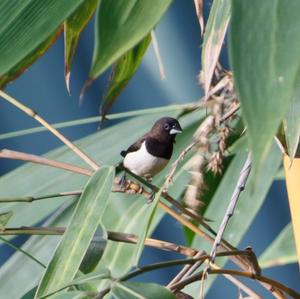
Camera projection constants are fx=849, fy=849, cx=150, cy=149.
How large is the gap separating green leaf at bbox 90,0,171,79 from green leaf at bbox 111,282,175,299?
0.12m

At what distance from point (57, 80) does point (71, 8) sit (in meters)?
1.23

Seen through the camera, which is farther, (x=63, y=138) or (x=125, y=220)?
(x=125, y=220)

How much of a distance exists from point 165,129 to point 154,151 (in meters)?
0.04

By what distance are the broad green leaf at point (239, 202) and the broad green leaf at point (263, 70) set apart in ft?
2.06

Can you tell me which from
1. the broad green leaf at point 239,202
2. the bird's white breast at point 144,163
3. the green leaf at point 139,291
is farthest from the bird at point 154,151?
the green leaf at point 139,291

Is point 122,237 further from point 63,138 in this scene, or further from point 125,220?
point 125,220

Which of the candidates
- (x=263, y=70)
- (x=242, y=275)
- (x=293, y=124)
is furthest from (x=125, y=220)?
(x=263, y=70)

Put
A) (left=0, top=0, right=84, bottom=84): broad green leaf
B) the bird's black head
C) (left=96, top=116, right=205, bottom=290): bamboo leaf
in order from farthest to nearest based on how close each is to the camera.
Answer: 1. the bird's black head
2. (left=96, top=116, right=205, bottom=290): bamboo leaf
3. (left=0, top=0, right=84, bottom=84): broad green leaf

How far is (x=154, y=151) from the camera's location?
1291 mm

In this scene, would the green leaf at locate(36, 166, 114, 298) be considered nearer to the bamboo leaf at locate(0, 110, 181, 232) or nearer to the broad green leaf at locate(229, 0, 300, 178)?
the broad green leaf at locate(229, 0, 300, 178)

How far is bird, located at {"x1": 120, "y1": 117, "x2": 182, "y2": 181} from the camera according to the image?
1.21 metres

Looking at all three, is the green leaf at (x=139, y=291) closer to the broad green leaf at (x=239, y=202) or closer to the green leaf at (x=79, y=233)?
the green leaf at (x=79, y=233)

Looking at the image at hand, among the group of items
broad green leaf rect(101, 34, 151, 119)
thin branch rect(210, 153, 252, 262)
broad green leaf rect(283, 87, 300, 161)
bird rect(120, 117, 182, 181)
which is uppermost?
bird rect(120, 117, 182, 181)

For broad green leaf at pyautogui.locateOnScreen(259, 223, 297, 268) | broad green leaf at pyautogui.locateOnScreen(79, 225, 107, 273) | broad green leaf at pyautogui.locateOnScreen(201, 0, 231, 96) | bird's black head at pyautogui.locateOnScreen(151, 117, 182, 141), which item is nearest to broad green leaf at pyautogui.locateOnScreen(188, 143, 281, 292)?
broad green leaf at pyautogui.locateOnScreen(259, 223, 297, 268)
